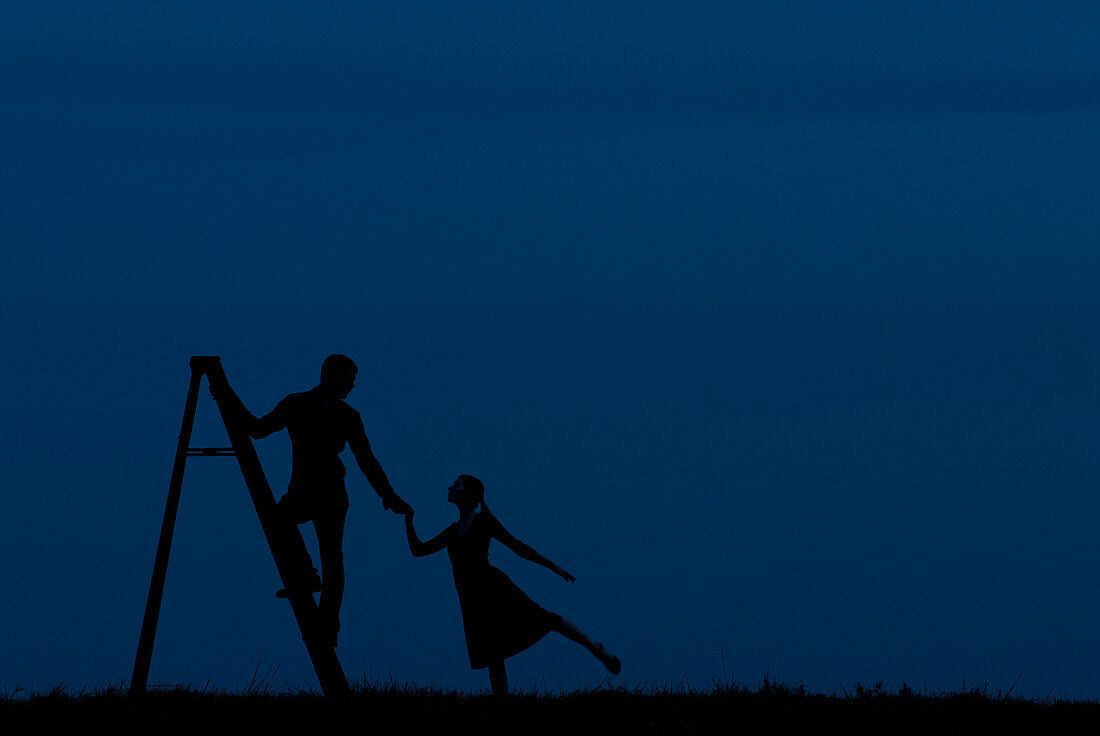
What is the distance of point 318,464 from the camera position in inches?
510

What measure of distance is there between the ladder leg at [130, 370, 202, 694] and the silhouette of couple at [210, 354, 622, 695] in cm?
65

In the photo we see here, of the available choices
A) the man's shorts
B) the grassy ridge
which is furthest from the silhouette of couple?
the grassy ridge

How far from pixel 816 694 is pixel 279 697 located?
14.7ft

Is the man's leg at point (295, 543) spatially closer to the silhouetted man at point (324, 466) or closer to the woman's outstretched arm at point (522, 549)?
the silhouetted man at point (324, 466)

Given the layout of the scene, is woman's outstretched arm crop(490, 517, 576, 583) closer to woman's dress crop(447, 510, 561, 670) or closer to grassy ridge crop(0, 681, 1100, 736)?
woman's dress crop(447, 510, 561, 670)

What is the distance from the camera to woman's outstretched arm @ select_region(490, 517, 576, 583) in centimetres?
1323

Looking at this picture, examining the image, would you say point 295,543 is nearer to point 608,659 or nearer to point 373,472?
point 373,472

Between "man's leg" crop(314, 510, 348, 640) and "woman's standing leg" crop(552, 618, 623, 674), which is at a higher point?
"man's leg" crop(314, 510, 348, 640)

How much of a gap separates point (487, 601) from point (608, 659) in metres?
1.16

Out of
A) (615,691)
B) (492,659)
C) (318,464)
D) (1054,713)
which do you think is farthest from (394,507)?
(1054,713)

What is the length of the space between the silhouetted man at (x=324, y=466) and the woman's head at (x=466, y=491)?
38.2 inches

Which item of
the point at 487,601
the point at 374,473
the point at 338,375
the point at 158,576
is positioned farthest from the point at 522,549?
the point at 158,576

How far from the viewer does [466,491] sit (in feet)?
44.0

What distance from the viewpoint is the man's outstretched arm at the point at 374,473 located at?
13.1m
